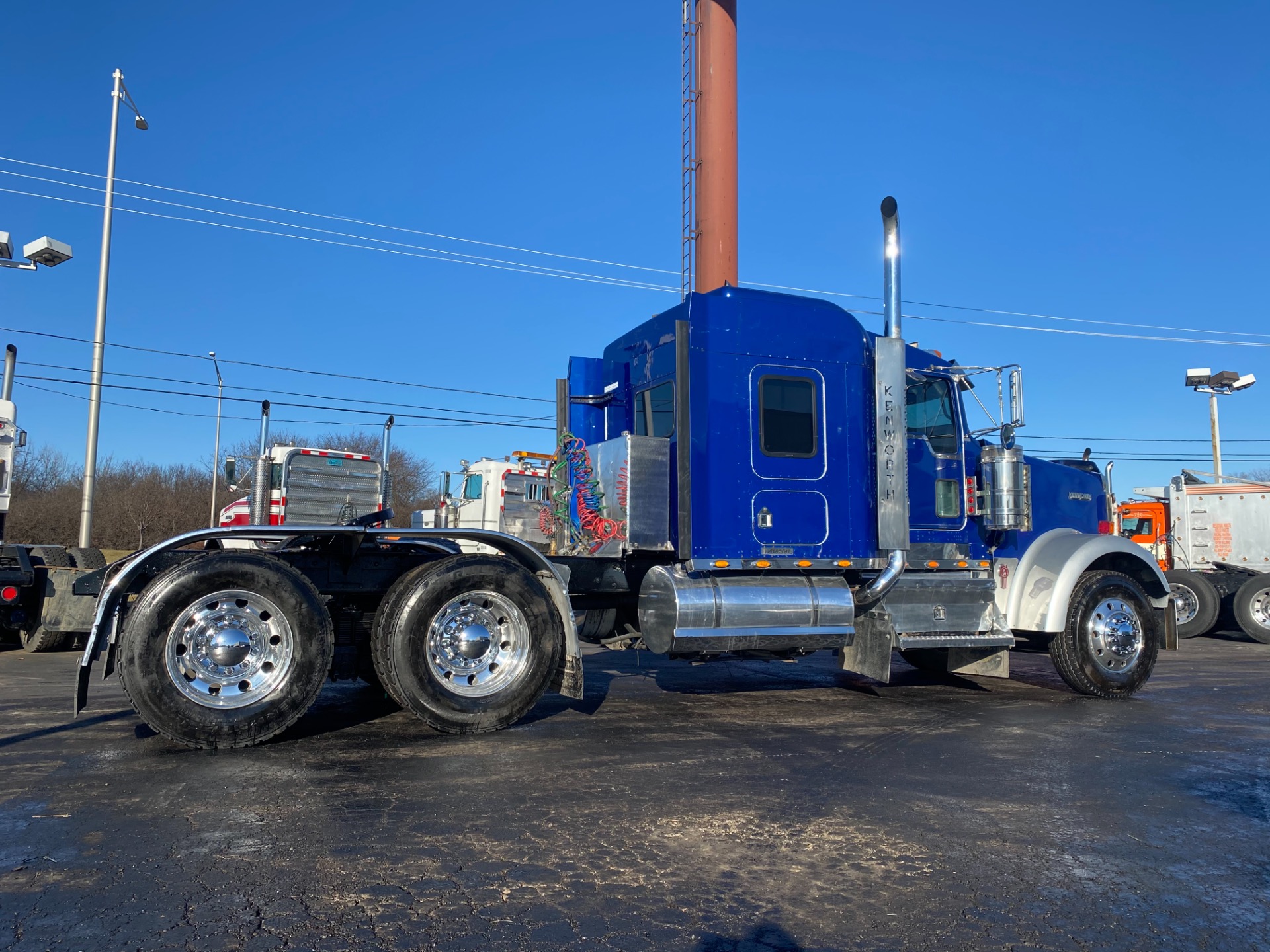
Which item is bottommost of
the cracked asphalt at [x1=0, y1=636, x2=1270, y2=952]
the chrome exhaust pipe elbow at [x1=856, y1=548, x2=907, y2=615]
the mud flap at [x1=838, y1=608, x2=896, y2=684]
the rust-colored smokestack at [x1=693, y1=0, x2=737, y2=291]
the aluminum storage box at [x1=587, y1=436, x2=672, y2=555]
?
the cracked asphalt at [x1=0, y1=636, x2=1270, y2=952]

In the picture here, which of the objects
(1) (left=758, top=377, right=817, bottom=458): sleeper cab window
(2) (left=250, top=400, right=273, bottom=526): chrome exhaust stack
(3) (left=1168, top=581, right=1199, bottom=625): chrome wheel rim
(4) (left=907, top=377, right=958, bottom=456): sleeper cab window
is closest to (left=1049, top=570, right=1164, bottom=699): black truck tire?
(4) (left=907, top=377, right=958, bottom=456): sleeper cab window

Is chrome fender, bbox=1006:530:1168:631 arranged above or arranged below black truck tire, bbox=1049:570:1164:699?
above

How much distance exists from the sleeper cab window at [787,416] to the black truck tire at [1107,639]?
299cm

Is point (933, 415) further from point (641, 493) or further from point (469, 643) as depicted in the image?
point (469, 643)

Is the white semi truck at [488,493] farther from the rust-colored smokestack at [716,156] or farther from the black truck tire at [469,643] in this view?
the black truck tire at [469,643]

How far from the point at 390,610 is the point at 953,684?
6.19 m

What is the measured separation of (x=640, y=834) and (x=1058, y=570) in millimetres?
5722

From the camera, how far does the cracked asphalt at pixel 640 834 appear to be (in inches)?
132

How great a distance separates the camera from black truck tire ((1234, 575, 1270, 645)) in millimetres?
16766

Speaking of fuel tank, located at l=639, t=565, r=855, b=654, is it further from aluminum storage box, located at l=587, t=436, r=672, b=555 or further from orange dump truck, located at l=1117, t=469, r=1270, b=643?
orange dump truck, located at l=1117, t=469, r=1270, b=643

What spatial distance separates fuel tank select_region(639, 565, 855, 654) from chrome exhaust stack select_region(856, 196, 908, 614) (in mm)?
411

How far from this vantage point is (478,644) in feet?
21.4

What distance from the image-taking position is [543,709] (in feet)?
25.1

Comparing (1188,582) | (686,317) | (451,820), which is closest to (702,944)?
(451,820)
